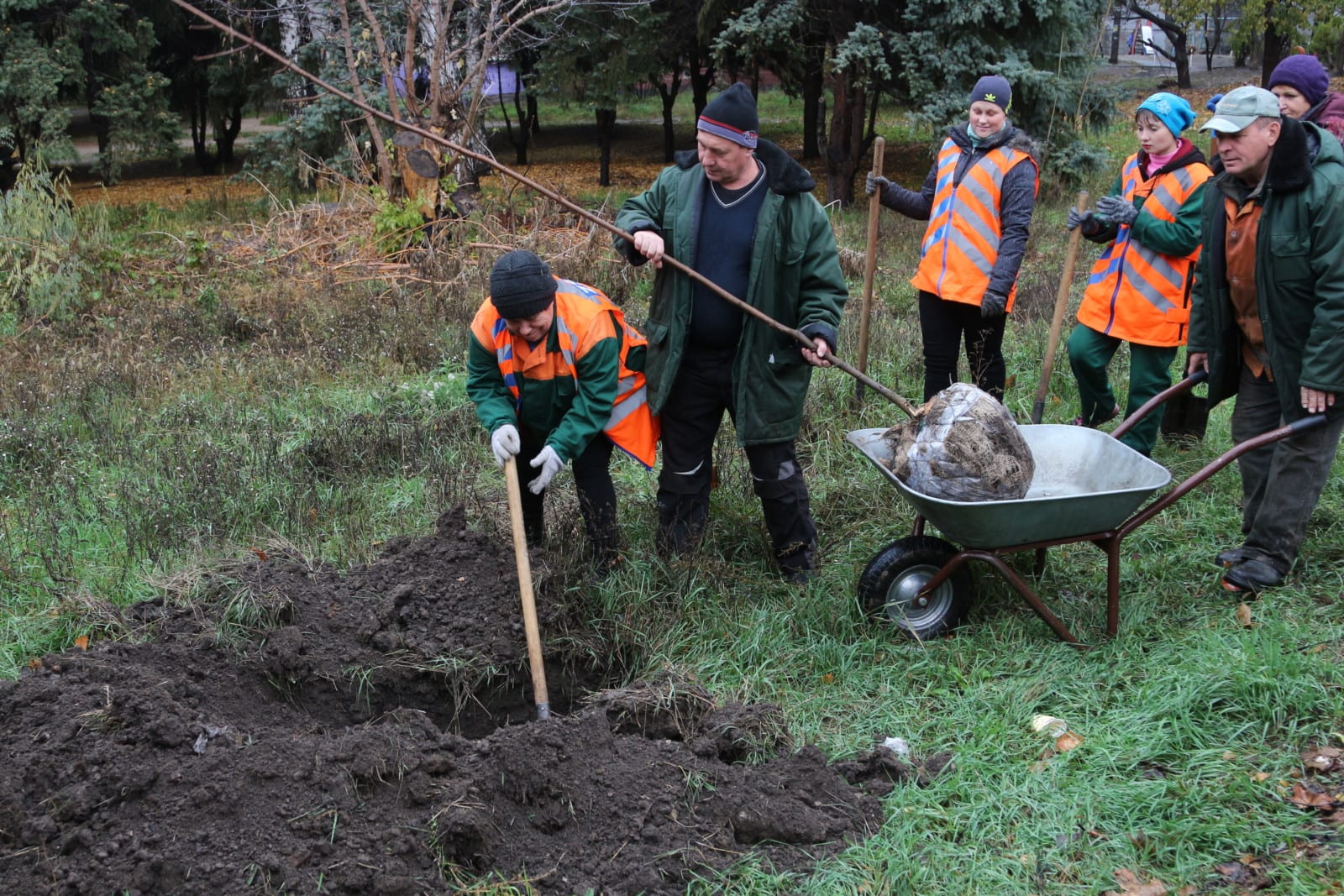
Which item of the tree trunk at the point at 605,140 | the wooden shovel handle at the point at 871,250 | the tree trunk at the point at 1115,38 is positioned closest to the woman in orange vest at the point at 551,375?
the wooden shovel handle at the point at 871,250

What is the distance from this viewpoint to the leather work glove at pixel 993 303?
5527 mm

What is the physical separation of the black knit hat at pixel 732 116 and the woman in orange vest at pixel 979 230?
5.95 feet

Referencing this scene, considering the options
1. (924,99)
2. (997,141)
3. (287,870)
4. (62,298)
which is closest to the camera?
(287,870)

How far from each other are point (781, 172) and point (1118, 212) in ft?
6.91

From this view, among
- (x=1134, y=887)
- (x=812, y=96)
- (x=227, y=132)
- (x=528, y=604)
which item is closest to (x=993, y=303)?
(x=528, y=604)

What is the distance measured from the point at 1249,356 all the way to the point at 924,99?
780 cm

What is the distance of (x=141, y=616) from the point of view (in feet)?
14.0

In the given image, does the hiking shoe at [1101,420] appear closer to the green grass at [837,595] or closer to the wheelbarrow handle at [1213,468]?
the green grass at [837,595]

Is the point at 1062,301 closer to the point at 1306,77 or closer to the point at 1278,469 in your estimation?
the point at 1278,469

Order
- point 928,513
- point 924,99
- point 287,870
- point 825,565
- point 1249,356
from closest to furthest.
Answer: point 287,870, point 928,513, point 1249,356, point 825,565, point 924,99

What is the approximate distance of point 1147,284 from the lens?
553cm

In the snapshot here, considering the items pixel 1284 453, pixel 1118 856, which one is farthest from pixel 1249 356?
pixel 1118 856

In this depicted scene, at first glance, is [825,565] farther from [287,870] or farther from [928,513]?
[287,870]

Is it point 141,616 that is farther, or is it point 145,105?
point 145,105
